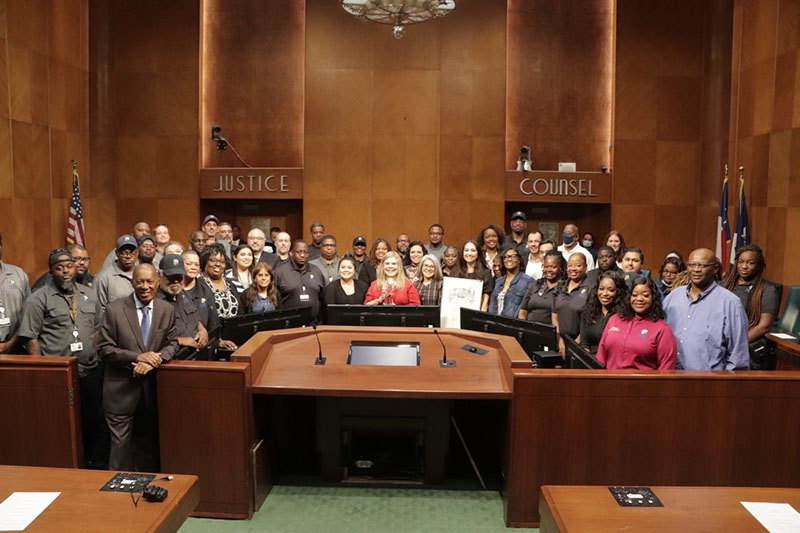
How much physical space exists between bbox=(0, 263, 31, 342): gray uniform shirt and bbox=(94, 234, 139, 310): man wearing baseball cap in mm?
541

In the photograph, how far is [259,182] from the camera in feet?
37.0

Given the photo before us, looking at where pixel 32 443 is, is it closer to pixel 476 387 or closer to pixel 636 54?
A: pixel 476 387

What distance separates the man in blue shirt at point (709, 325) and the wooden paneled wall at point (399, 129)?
677 centimetres

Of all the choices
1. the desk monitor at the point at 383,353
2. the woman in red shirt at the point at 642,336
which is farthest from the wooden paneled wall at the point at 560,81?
the woman in red shirt at the point at 642,336

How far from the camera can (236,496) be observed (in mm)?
4102

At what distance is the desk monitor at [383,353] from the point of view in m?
4.44

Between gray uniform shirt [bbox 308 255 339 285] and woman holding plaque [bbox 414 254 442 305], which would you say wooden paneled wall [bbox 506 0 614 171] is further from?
woman holding plaque [bbox 414 254 442 305]

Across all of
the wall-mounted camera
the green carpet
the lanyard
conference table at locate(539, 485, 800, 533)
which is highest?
the wall-mounted camera

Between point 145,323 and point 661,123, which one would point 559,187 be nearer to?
point 661,123

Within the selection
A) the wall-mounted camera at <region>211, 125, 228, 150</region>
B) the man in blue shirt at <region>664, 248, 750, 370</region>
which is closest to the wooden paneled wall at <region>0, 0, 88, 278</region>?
the wall-mounted camera at <region>211, 125, 228, 150</region>

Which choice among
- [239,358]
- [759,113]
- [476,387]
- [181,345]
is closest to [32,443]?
[181,345]

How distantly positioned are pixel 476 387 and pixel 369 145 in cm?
757

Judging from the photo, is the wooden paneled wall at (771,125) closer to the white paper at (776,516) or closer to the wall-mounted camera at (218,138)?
the white paper at (776,516)

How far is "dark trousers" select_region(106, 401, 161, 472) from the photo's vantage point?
13.6 feet
